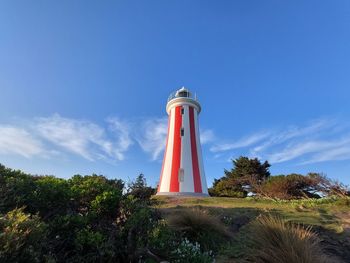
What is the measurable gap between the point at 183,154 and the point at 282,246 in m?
16.7

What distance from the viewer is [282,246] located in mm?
4730

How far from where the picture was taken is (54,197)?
514cm

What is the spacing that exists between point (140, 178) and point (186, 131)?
13.7m

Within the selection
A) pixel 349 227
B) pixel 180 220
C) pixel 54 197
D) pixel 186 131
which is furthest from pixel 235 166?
pixel 54 197

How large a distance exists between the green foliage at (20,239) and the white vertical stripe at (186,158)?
17.3 metres

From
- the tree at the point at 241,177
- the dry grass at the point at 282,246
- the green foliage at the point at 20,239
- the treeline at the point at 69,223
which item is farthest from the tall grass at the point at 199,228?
the tree at the point at 241,177

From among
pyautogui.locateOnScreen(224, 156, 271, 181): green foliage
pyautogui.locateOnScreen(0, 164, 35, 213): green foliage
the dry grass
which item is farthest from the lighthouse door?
pyautogui.locateOnScreen(0, 164, 35, 213): green foliage

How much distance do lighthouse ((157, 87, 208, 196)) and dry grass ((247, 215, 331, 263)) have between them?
14.9 m

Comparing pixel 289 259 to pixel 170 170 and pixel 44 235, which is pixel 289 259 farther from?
pixel 170 170

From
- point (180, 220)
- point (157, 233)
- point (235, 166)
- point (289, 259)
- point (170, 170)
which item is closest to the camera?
point (289, 259)

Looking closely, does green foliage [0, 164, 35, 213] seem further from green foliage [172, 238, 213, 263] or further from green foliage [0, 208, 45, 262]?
green foliage [172, 238, 213, 263]

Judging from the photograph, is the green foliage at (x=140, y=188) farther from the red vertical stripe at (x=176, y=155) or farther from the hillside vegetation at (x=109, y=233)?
the red vertical stripe at (x=176, y=155)

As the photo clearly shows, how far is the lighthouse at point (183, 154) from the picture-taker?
2067 cm

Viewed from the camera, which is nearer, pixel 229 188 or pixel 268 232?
pixel 268 232
